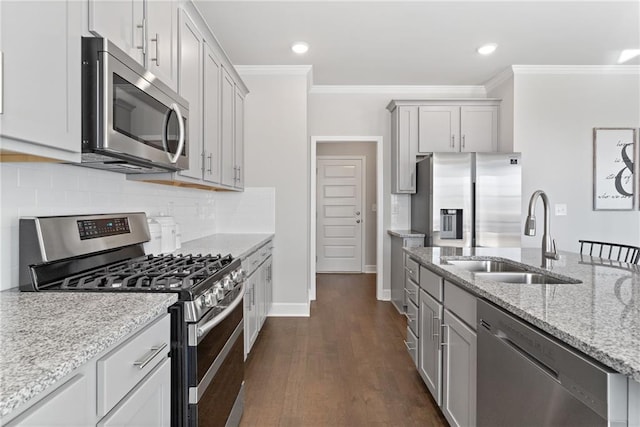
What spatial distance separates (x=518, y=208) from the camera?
3801 millimetres

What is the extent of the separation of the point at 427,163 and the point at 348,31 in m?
1.58

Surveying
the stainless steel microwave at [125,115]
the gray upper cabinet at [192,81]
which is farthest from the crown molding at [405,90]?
the stainless steel microwave at [125,115]

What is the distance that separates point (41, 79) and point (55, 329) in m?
0.72

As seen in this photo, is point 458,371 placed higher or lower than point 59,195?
lower

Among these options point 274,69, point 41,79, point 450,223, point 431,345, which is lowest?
point 431,345

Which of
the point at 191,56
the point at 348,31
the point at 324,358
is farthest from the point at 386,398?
the point at 348,31

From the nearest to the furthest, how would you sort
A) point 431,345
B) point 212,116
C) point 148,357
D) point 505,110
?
point 148,357, point 431,345, point 212,116, point 505,110

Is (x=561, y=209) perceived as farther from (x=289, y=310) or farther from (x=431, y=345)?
(x=289, y=310)

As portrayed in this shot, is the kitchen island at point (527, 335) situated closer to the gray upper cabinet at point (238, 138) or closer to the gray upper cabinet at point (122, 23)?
the gray upper cabinet at point (122, 23)

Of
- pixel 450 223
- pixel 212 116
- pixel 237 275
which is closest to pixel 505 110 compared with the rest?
pixel 450 223

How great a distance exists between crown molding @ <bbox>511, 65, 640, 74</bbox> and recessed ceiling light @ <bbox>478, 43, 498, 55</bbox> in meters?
0.60

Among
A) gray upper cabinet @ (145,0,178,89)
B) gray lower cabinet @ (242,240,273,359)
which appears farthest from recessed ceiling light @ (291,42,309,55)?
gray lower cabinet @ (242,240,273,359)

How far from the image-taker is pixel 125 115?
4.85 ft

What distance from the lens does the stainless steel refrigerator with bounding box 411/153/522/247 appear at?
12.3ft
